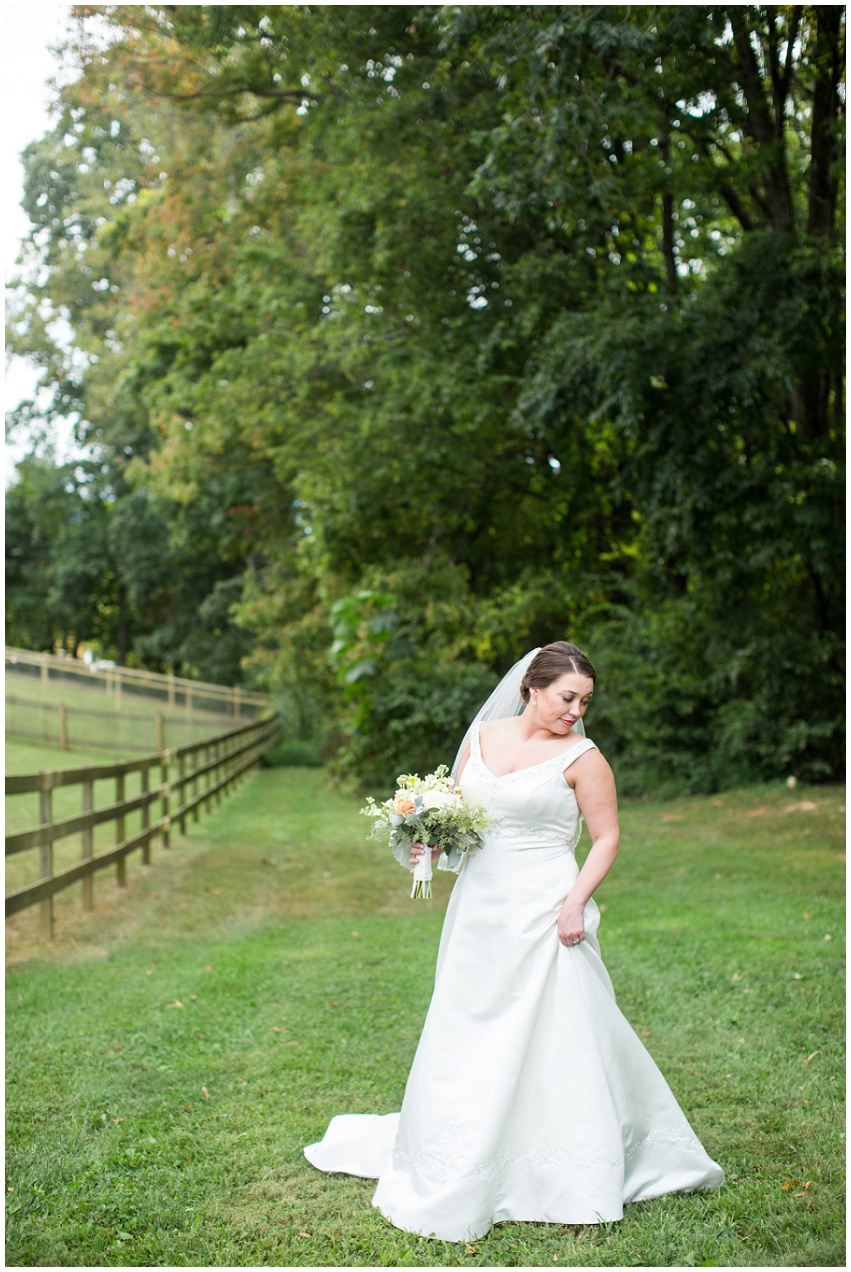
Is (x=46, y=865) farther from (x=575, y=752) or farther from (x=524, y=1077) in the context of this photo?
(x=575, y=752)

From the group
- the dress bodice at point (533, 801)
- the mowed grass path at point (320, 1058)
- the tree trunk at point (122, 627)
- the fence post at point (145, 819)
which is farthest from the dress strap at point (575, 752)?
the tree trunk at point (122, 627)

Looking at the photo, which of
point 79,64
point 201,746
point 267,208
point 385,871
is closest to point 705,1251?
point 385,871

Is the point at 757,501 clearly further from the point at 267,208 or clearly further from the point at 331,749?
the point at 331,749

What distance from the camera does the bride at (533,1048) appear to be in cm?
360

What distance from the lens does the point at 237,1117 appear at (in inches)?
176

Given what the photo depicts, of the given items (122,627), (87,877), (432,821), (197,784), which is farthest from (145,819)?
(122,627)

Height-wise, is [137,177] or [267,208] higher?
[137,177]

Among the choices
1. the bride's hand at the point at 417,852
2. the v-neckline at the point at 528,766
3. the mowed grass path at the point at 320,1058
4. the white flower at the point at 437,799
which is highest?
the v-neckline at the point at 528,766

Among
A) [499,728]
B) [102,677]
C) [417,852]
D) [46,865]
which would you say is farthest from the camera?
[102,677]

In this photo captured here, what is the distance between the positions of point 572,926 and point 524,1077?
1.77ft

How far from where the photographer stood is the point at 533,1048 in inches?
146

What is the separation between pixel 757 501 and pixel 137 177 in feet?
53.7

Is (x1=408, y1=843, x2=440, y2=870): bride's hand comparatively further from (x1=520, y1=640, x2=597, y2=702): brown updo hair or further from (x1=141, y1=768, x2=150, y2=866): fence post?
(x1=141, y1=768, x2=150, y2=866): fence post

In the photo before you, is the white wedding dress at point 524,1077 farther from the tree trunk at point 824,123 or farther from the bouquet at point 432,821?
the tree trunk at point 824,123
